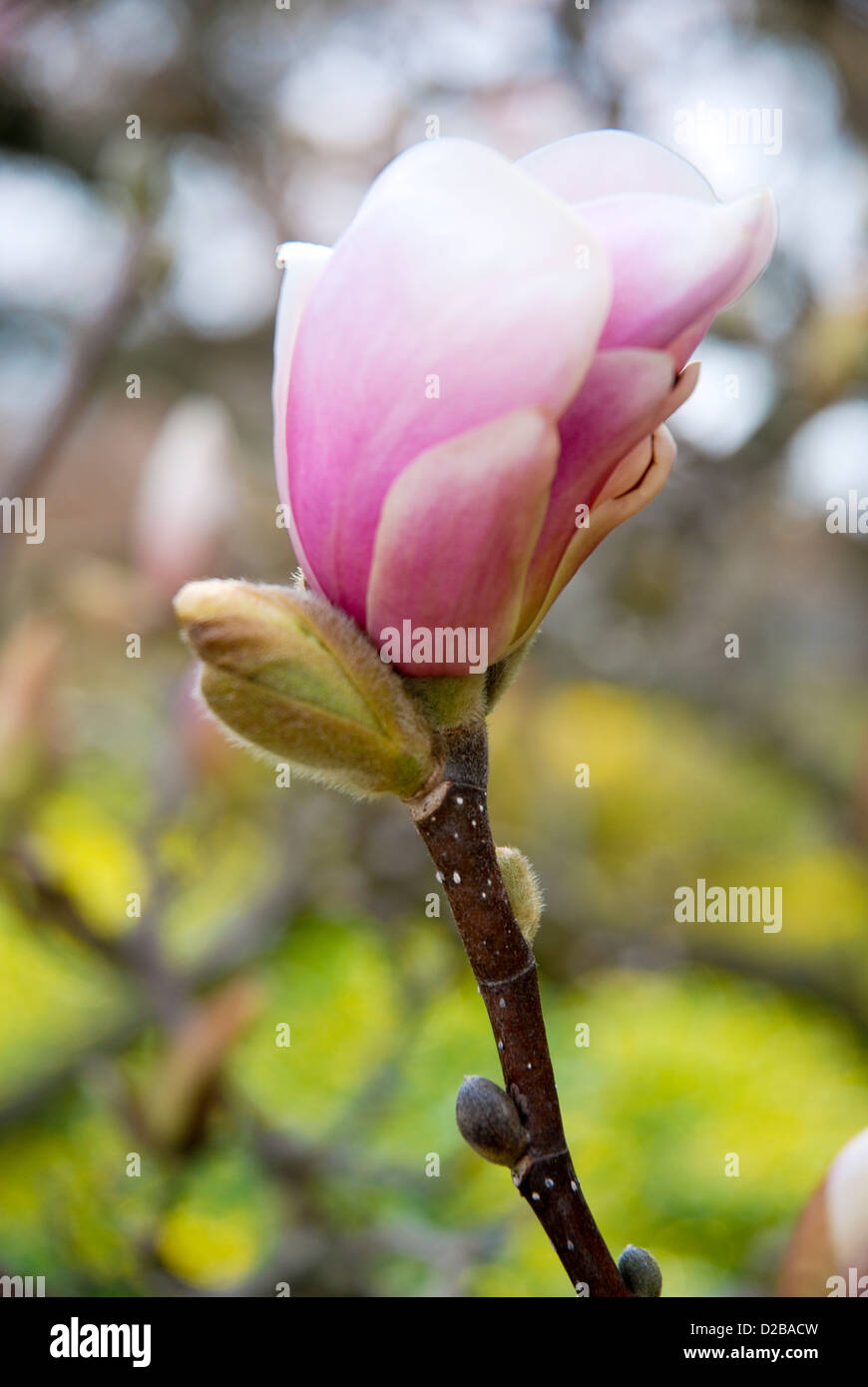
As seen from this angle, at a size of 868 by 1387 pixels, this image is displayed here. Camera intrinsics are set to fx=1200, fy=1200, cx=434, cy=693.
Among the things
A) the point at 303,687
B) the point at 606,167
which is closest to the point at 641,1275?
the point at 303,687

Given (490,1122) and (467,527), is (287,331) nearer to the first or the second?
(467,527)

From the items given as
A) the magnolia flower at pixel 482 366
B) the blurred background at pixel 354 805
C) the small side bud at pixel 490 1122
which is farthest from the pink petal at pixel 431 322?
the blurred background at pixel 354 805

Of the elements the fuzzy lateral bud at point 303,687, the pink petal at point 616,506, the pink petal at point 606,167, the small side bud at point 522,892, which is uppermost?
the pink petal at point 606,167

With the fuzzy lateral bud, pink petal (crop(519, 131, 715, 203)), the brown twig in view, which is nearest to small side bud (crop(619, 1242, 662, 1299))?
the brown twig

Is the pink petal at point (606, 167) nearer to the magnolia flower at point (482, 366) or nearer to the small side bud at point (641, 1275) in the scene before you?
the magnolia flower at point (482, 366)

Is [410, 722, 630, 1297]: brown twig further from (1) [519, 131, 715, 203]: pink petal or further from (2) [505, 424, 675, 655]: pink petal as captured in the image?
(1) [519, 131, 715, 203]: pink petal

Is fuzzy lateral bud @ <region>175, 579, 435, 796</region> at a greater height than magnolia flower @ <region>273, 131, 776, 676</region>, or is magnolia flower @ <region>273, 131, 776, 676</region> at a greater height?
magnolia flower @ <region>273, 131, 776, 676</region>

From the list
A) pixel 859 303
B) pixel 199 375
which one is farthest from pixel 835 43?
pixel 199 375
